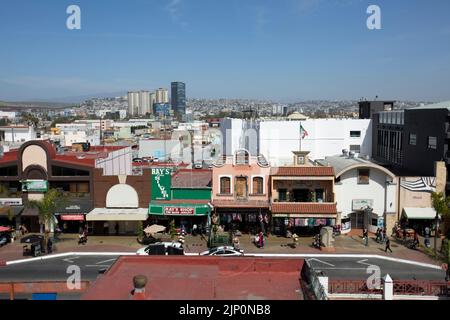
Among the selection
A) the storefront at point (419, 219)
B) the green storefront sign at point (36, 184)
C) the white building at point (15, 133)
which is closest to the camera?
the storefront at point (419, 219)

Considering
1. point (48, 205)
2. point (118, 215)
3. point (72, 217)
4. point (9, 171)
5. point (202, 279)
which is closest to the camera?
point (202, 279)

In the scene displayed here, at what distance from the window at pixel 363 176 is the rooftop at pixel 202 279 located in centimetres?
2292

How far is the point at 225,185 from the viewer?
1462 inches

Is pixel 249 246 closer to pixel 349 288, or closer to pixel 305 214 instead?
pixel 305 214

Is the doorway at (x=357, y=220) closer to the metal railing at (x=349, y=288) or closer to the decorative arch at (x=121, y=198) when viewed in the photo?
the decorative arch at (x=121, y=198)

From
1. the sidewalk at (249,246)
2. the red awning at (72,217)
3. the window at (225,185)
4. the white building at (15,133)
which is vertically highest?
the white building at (15,133)

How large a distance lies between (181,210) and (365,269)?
14.1 metres

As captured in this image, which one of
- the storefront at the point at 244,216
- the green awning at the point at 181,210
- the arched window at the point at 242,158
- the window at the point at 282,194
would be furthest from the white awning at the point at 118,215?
the window at the point at 282,194

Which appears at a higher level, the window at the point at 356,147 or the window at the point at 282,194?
the window at the point at 356,147

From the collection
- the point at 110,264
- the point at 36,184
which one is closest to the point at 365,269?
the point at 110,264

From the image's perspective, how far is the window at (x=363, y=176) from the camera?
36.7m

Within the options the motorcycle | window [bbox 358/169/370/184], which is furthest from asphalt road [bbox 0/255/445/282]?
window [bbox 358/169/370/184]

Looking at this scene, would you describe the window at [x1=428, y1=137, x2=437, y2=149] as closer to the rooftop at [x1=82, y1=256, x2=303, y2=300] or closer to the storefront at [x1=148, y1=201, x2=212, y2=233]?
the storefront at [x1=148, y1=201, x2=212, y2=233]
